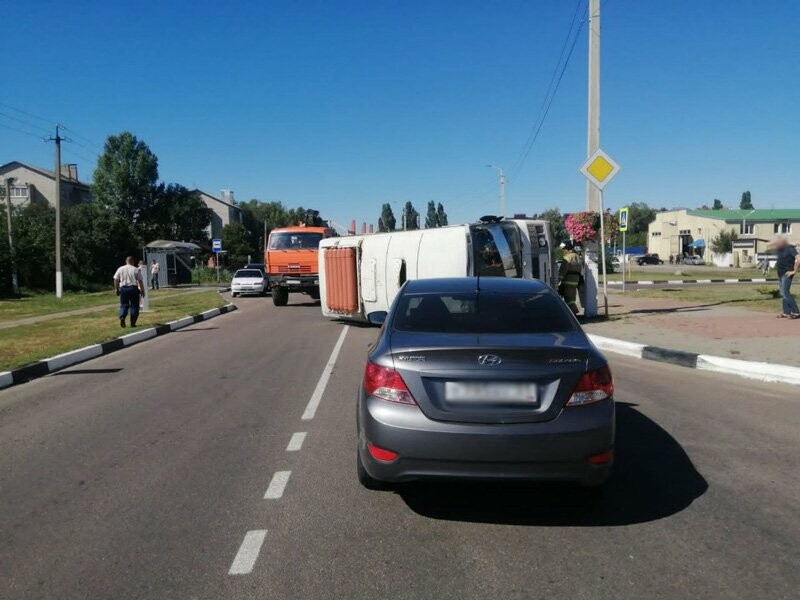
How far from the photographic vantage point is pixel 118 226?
5297 centimetres

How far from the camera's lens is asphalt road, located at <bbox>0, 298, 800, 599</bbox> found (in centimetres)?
333

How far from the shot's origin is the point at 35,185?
67.5 meters

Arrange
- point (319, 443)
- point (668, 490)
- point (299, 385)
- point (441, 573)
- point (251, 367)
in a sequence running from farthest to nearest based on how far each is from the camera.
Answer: point (251, 367)
point (299, 385)
point (319, 443)
point (668, 490)
point (441, 573)

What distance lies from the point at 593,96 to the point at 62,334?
1349cm

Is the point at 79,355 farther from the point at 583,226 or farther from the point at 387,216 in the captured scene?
the point at 387,216

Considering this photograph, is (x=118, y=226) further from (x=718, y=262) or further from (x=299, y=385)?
(x=718, y=262)

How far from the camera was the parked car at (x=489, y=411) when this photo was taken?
3.79m

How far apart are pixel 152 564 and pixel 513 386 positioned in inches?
87.6

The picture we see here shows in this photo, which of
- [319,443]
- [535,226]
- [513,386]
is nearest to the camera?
[513,386]

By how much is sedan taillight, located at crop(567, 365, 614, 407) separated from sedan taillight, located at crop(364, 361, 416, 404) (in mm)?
966

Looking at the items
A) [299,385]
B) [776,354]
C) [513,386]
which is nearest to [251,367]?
[299,385]

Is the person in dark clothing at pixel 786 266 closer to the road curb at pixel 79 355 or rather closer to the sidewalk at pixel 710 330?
the sidewalk at pixel 710 330

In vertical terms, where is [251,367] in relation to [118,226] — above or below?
below

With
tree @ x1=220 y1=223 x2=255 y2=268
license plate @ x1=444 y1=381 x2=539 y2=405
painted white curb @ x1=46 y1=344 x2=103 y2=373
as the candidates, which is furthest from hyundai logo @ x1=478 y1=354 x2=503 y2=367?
tree @ x1=220 y1=223 x2=255 y2=268
